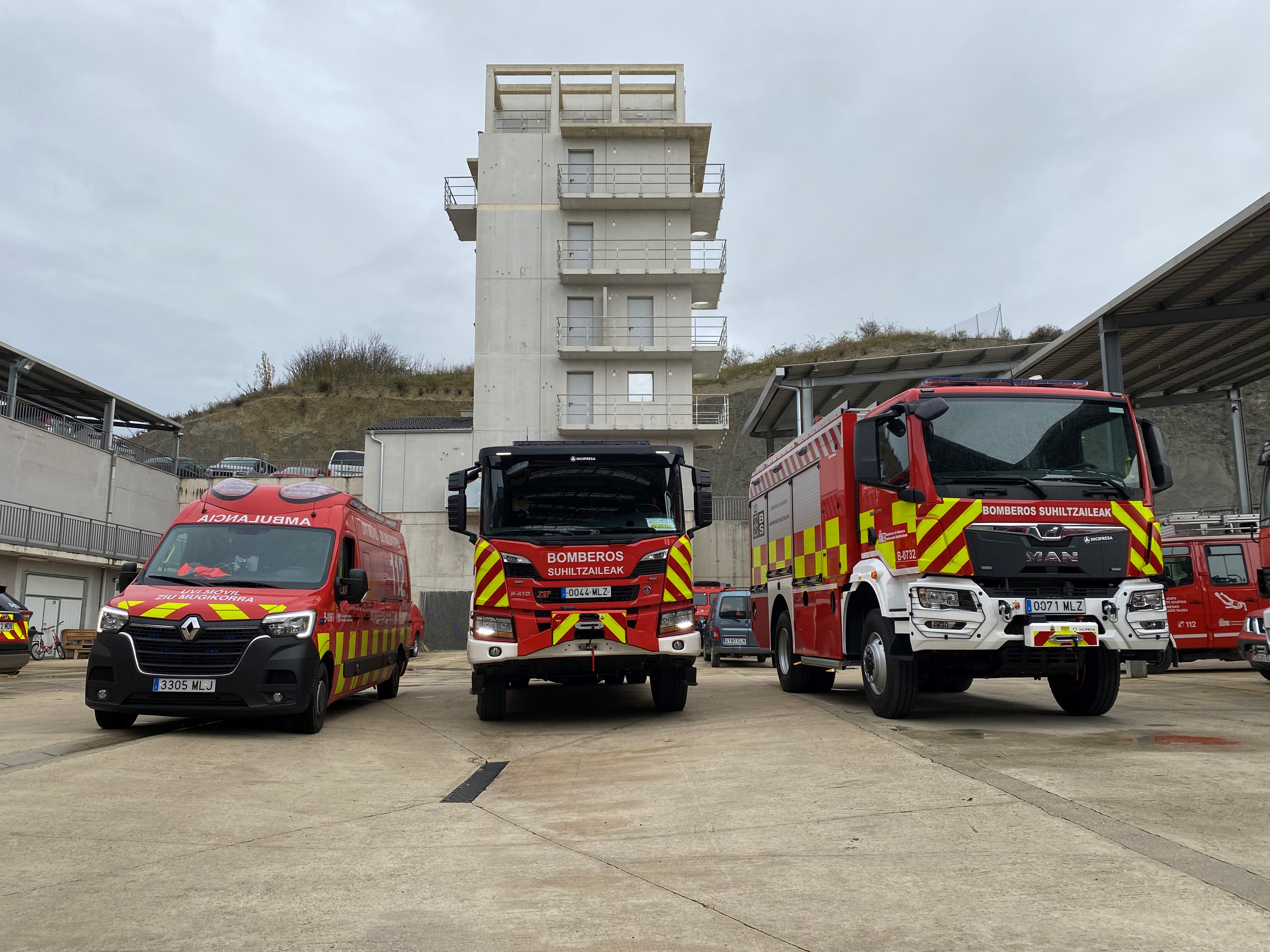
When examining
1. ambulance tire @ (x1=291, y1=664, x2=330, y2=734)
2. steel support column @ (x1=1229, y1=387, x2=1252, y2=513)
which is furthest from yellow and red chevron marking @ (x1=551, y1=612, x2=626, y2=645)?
steel support column @ (x1=1229, y1=387, x2=1252, y2=513)

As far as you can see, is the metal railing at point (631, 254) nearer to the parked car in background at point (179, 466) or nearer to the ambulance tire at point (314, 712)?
the parked car in background at point (179, 466)

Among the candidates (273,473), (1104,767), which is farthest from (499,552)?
(273,473)

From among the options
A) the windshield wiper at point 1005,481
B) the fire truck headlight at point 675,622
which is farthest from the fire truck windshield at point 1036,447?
the fire truck headlight at point 675,622

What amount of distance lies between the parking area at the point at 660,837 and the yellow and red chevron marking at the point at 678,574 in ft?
4.47

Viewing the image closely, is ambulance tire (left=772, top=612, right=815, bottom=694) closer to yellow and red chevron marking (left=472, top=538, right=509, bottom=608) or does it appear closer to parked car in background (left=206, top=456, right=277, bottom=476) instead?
yellow and red chevron marking (left=472, top=538, right=509, bottom=608)

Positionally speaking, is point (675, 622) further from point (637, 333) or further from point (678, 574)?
point (637, 333)

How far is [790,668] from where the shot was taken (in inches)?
523

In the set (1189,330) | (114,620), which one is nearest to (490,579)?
(114,620)

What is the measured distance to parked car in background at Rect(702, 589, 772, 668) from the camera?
74.5 ft

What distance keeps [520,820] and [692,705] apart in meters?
6.41

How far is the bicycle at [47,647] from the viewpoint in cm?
2981

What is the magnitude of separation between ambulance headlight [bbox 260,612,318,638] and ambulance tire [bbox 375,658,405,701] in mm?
4612

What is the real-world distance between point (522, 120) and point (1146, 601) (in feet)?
127

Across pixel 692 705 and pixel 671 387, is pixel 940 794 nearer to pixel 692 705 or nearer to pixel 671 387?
pixel 692 705
